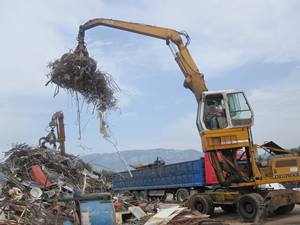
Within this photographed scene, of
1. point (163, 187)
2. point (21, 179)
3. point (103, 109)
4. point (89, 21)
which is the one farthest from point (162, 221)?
point (163, 187)

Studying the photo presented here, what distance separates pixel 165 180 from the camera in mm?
22656

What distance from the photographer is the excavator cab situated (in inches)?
561

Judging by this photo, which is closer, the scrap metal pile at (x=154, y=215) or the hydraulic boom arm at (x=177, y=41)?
the scrap metal pile at (x=154, y=215)

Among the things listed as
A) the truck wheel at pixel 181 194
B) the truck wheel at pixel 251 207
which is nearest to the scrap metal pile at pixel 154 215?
the truck wheel at pixel 251 207

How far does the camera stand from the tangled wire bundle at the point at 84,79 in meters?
13.6

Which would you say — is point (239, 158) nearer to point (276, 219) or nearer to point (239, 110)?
point (239, 110)

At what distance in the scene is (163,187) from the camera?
901 inches

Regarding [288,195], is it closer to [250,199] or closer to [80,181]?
[250,199]

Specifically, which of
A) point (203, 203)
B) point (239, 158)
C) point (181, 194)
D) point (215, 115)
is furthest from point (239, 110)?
point (181, 194)

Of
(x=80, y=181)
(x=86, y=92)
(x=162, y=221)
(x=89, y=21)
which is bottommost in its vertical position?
(x=162, y=221)

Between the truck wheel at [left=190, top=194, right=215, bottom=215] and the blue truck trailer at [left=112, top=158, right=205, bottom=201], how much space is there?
12.0 ft

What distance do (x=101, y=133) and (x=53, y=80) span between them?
7.35 feet

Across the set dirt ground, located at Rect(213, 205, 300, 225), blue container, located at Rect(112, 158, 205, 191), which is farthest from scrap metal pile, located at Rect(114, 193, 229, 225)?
blue container, located at Rect(112, 158, 205, 191)

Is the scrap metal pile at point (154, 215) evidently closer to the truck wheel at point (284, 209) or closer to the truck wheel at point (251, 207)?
the truck wheel at point (251, 207)
